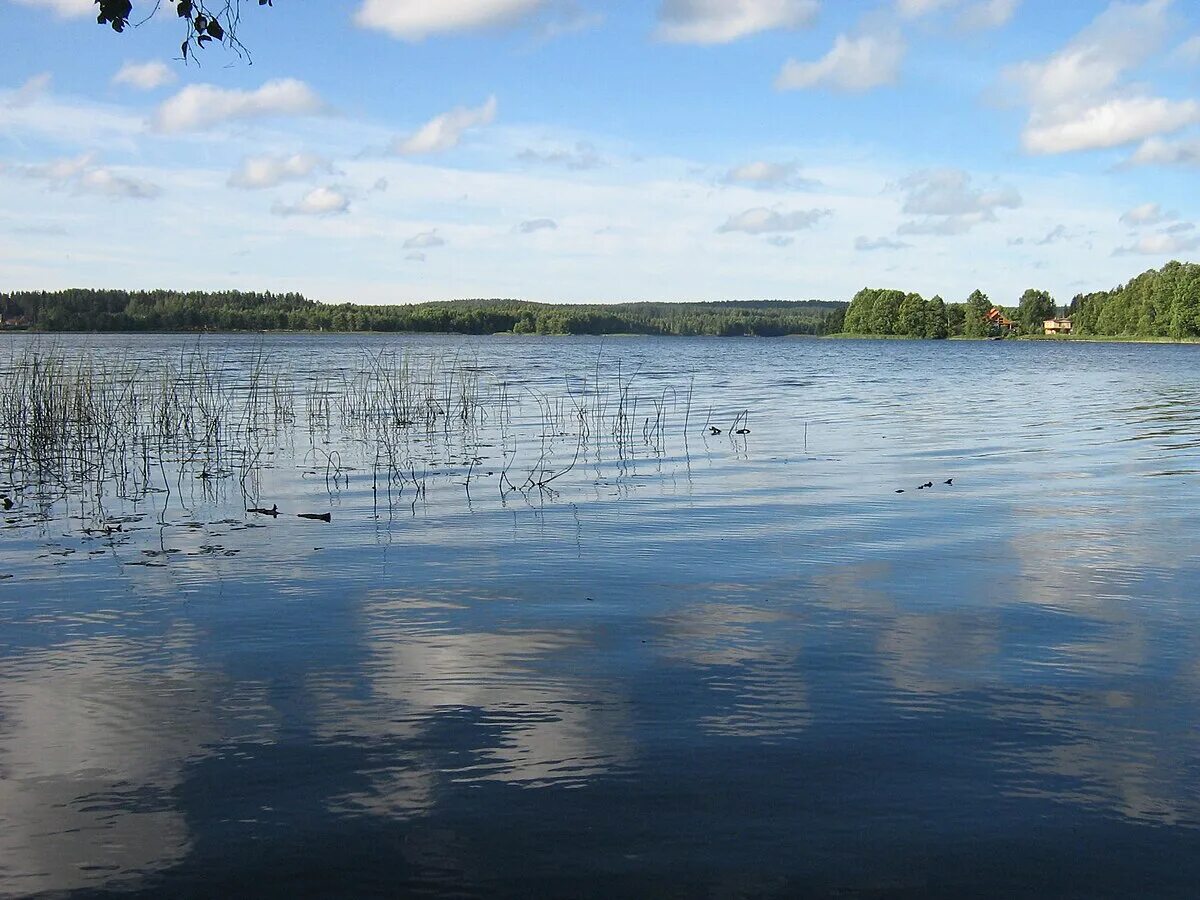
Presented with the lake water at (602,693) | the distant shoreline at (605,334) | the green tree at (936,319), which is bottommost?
the lake water at (602,693)

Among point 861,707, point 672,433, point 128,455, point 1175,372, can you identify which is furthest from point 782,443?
point 1175,372

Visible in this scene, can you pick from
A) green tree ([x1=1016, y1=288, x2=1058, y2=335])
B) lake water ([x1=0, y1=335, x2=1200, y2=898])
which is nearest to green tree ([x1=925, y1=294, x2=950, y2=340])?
green tree ([x1=1016, y1=288, x2=1058, y2=335])

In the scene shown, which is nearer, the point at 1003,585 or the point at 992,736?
the point at 992,736

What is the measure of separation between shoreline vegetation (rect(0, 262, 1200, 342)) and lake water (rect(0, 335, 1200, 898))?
94.9 metres

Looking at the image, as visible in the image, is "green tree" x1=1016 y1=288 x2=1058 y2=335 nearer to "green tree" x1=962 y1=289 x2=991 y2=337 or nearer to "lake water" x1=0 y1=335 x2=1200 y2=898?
"green tree" x1=962 y1=289 x2=991 y2=337

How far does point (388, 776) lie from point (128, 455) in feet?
46.6

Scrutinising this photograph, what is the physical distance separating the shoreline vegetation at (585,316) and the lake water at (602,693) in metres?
94.9

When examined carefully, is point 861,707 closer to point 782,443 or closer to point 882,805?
point 882,805

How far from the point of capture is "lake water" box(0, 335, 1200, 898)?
4.18m

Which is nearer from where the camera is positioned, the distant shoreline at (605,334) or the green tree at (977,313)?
the distant shoreline at (605,334)

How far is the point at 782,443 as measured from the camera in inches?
799

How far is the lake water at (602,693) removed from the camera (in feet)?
13.7

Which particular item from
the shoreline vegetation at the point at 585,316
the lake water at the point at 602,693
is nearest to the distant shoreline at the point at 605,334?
the shoreline vegetation at the point at 585,316

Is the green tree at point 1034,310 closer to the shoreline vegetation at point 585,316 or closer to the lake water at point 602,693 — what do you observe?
the shoreline vegetation at point 585,316
